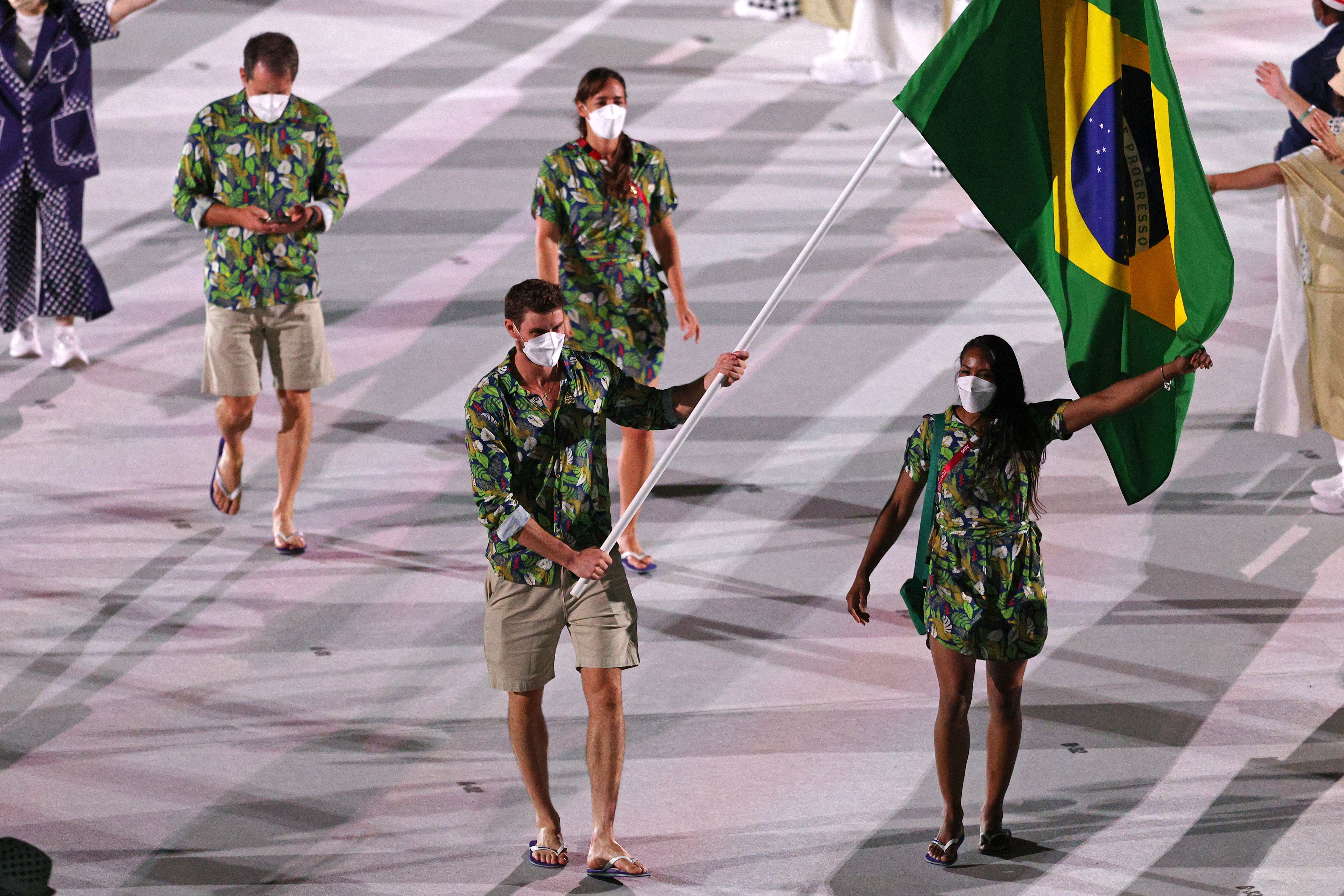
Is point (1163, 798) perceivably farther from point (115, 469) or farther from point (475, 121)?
point (475, 121)

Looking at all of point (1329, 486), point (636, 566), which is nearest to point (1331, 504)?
point (1329, 486)

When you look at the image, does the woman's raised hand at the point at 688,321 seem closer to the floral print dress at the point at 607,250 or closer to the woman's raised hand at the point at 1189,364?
the floral print dress at the point at 607,250

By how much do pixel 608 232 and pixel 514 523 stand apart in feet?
6.60

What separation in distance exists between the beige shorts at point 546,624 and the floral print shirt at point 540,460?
1.9 inches

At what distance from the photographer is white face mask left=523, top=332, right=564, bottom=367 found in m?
5.02

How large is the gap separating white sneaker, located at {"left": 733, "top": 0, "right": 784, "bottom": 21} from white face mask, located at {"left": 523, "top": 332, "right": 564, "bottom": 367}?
946 cm

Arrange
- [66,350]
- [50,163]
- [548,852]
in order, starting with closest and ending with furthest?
1. [548,852]
2. [50,163]
3. [66,350]

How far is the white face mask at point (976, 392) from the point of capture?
5016 millimetres

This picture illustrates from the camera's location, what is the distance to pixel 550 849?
5.22 meters

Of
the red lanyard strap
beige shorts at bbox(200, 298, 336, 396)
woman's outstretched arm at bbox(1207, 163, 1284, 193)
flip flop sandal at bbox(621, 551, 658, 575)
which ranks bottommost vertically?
flip flop sandal at bbox(621, 551, 658, 575)

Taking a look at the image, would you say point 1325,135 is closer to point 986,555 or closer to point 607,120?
point 607,120

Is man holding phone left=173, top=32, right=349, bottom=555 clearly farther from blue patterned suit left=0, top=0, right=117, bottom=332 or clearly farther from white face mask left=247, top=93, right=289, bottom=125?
blue patterned suit left=0, top=0, right=117, bottom=332

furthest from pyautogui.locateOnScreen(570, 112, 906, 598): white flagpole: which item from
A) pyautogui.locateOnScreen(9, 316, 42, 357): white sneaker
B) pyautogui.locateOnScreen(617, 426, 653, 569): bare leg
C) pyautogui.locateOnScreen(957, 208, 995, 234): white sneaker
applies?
pyautogui.locateOnScreen(957, 208, 995, 234): white sneaker

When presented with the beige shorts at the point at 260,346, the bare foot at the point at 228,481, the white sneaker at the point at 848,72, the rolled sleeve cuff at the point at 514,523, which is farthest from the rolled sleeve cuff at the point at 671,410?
the white sneaker at the point at 848,72
